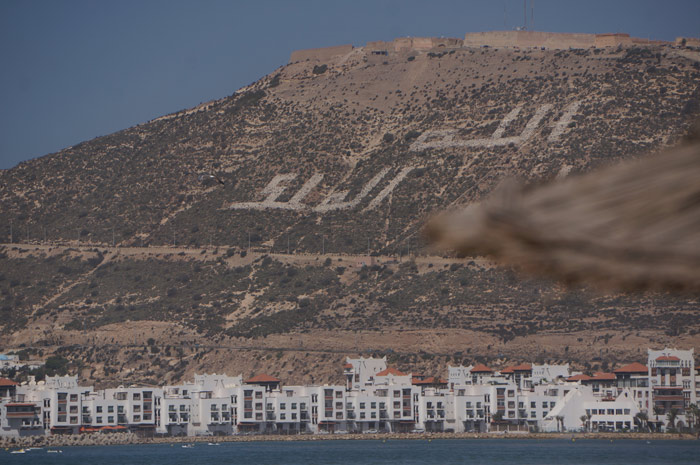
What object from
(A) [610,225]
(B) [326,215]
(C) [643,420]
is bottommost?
(C) [643,420]

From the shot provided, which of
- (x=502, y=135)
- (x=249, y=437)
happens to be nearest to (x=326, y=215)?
(x=502, y=135)

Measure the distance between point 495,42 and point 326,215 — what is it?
3673cm

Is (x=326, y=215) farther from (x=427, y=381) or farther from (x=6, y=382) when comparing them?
(x=6, y=382)

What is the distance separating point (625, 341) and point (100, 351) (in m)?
38.3

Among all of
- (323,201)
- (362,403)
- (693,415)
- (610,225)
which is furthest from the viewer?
(323,201)

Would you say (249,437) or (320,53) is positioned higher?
→ (320,53)

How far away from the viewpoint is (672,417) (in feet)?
276

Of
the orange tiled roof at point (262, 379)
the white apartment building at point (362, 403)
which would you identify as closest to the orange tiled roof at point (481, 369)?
the white apartment building at point (362, 403)

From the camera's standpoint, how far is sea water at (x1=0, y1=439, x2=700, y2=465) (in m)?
67.6

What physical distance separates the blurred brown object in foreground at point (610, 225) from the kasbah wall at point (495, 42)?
5031 inches

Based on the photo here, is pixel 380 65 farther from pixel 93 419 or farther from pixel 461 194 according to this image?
pixel 93 419

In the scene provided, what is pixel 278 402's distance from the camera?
3383 inches

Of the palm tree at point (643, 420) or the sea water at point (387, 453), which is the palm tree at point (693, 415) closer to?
the sea water at point (387, 453)

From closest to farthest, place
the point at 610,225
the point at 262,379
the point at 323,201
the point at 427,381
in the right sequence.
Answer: the point at 610,225
the point at 262,379
the point at 427,381
the point at 323,201
